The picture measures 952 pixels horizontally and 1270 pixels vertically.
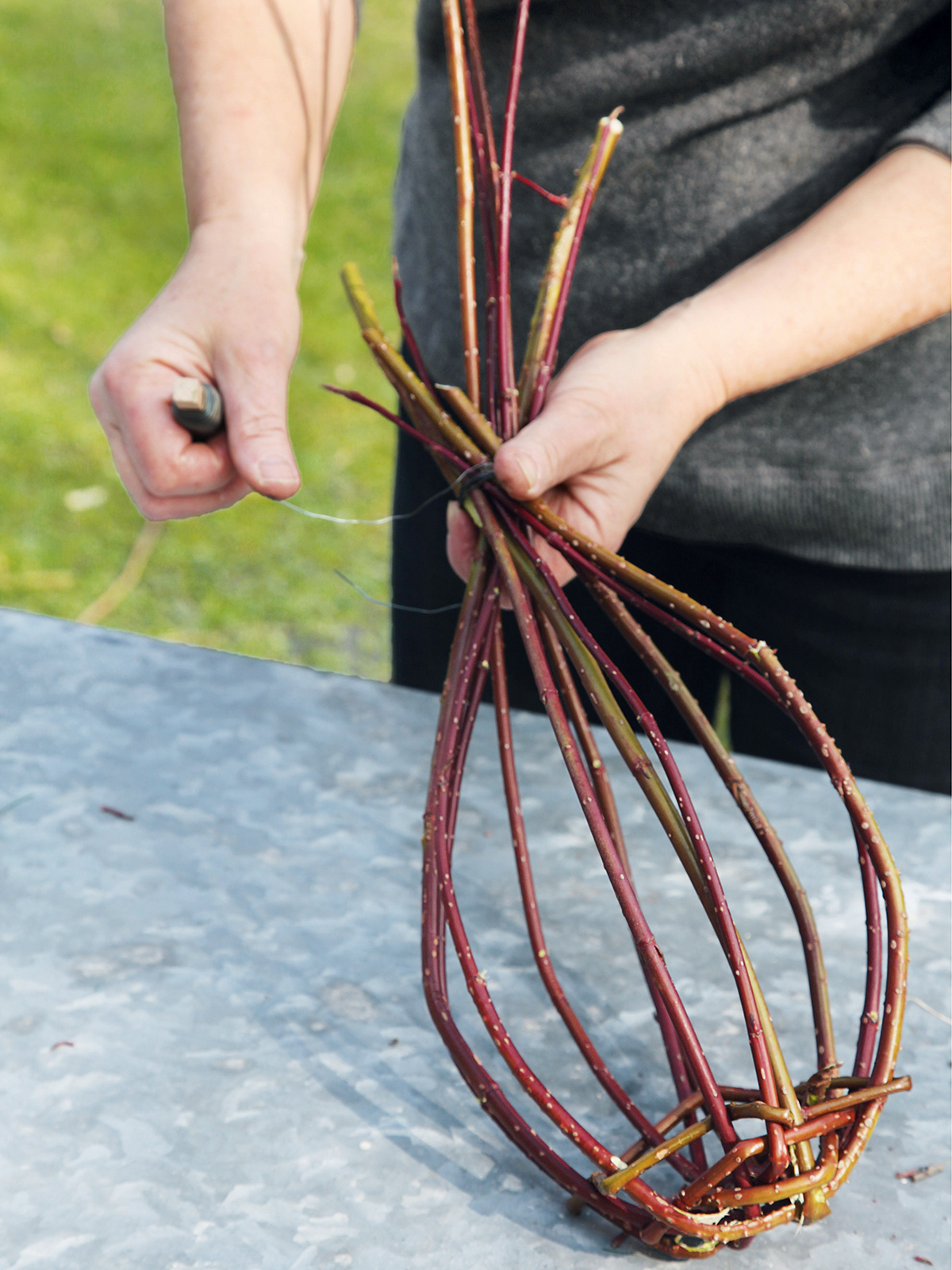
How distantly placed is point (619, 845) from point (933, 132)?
1.65ft

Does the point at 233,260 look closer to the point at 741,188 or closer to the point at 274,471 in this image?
the point at 274,471

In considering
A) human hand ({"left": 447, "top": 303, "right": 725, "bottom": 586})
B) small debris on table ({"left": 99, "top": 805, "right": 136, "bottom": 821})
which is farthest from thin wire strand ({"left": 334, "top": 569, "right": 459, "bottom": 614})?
small debris on table ({"left": 99, "top": 805, "right": 136, "bottom": 821})

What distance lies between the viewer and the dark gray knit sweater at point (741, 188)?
2.54 feet

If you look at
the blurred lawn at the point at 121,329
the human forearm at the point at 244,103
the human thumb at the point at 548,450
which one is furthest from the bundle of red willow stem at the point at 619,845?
the blurred lawn at the point at 121,329

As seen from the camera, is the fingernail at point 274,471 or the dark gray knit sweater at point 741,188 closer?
the fingernail at point 274,471

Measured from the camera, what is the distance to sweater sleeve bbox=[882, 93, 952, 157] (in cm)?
70

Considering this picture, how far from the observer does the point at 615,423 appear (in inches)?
25.0

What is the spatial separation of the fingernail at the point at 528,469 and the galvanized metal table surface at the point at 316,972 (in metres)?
0.25

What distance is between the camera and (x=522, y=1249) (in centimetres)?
47

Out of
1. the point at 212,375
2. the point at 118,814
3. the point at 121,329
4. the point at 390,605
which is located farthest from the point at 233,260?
the point at 121,329

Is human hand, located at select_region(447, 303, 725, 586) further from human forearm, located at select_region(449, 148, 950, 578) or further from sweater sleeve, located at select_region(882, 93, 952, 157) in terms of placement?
sweater sleeve, located at select_region(882, 93, 952, 157)

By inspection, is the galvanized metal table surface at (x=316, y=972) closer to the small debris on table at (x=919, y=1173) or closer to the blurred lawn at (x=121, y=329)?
the small debris on table at (x=919, y=1173)

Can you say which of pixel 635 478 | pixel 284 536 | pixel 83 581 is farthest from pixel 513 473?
pixel 284 536

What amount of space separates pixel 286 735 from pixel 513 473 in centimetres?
30
